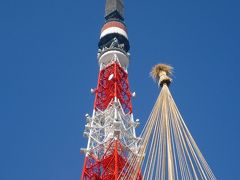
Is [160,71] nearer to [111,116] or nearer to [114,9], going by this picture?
[111,116]

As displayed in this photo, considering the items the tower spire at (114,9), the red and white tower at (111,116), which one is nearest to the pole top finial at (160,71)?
the red and white tower at (111,116)

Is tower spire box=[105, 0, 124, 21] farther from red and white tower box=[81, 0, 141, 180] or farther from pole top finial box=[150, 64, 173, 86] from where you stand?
pole top finial box=[150, 64, 173, 86]

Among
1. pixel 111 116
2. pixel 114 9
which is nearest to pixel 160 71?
pixel 111 116

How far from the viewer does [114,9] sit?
38438mm

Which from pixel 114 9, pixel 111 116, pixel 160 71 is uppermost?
pixel 114 9

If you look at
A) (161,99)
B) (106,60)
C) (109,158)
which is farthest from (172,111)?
(106,60)

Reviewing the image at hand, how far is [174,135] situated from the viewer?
10898 mm

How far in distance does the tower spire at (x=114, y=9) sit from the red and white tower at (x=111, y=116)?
0.19 meters

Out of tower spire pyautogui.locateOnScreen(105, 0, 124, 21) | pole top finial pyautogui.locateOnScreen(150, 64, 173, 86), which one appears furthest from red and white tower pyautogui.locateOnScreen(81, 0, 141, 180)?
pole top finial pyautogui.locateOnScreen(150, 64, 173, 86)

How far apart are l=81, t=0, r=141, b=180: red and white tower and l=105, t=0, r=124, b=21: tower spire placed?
0.19 m

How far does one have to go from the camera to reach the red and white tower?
2466cm

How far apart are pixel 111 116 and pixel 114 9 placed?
13674 mm

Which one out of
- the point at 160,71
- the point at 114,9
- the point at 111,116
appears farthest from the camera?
the point at 114,9

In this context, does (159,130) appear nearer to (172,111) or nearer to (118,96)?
(172,111)
